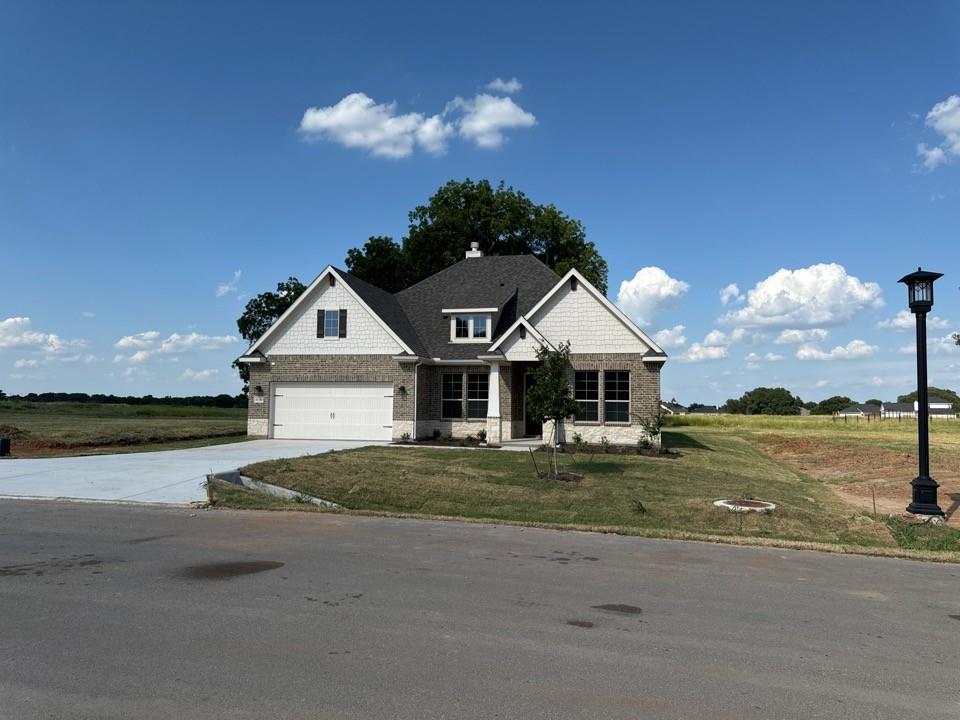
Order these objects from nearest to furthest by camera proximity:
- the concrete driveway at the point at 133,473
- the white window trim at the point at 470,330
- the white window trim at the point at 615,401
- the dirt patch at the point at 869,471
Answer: the concrete driveway at the point at 133,473
the dirt patch at the point at 869,471
the white window trim at the point at 615,401
the white window trim at the point at 470,330

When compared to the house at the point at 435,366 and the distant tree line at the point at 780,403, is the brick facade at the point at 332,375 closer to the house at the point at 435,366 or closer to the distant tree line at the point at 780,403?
the house at the point at 435,366

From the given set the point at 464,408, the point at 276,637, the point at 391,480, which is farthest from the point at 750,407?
the point at 276,637

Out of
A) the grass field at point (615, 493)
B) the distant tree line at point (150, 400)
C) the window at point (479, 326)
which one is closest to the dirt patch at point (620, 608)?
the grass field at point (615, 493)

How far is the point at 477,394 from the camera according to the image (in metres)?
28.2

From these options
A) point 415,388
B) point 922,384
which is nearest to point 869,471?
point 922,384

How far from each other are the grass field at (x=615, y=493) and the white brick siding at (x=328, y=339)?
20.5ft

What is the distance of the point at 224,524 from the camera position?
11625 mm

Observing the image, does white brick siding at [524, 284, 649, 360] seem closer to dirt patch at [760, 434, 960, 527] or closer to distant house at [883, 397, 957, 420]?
dirt patch at [760, 434, 960, 527]

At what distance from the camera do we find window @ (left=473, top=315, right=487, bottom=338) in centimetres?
2908

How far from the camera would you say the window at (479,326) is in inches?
1145

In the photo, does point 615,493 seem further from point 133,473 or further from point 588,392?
point 133,473

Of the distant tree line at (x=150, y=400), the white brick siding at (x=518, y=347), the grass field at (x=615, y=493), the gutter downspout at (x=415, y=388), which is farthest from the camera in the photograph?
the distant tree line at (x=150, y=400)

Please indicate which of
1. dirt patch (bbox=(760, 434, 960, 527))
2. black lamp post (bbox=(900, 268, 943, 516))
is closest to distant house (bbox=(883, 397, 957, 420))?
dirt patch (bbox=(760, 434, 960, 527))

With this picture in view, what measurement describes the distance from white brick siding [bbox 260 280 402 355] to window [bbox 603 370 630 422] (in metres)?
8.33
